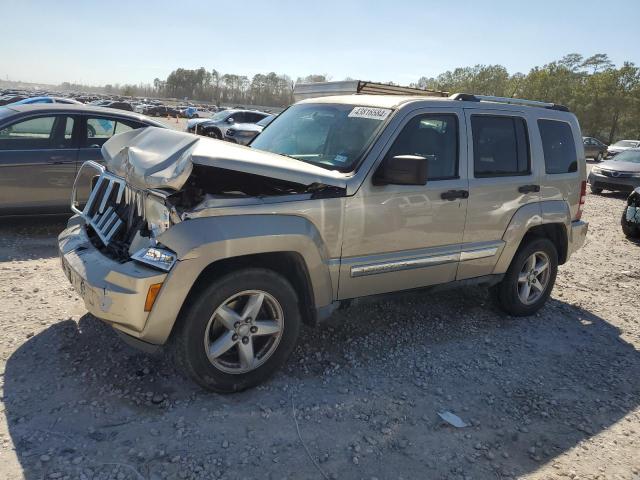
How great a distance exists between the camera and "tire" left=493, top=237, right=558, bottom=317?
4762mm

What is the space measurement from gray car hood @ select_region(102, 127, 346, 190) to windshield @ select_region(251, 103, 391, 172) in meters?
0.30

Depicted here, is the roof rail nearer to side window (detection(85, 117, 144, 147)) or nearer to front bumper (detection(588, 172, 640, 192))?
side window (detection(85, 117, 144, 147))

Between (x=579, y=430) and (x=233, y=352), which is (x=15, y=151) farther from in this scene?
(x=579, y=430)

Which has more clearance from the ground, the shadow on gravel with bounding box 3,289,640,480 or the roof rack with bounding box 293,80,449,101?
the roof rack with bounding box 293,80,449,101

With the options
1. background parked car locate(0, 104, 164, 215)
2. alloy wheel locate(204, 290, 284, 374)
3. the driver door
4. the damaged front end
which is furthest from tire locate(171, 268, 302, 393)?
background parked car locate(0, 104, 164, 215)

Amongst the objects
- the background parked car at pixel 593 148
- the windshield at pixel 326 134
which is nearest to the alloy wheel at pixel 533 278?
the windshield at pixel 326 134

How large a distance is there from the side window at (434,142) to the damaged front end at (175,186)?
2.37ft

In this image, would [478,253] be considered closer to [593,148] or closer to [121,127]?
[121,127]

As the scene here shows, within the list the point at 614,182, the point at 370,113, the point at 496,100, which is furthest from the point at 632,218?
the point at 370,113

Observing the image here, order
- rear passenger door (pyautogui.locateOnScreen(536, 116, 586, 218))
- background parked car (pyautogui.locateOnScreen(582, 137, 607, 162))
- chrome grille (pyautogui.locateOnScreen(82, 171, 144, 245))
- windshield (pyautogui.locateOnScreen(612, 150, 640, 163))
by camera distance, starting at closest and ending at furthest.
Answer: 1. chrome grille (pyautogui.locateOnScreen(82, 171, 144, 245))
2. rear passenger door (pyautogui.locateOnScreen(536, 116, 586, 218))
3. windshield (pyautogui.locateOnScreen(612, 150, 640, 163))
4. background parked car (pyautogui.locateOnScreen(582, 137, 607, 162))

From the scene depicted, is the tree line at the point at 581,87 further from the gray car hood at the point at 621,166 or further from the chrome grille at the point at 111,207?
the chrome grille at the point at 111,207

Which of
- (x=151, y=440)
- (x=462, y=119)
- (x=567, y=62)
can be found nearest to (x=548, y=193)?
(x=462, y=119)

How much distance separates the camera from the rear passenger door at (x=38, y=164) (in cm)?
599

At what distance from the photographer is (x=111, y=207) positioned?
148 inches
